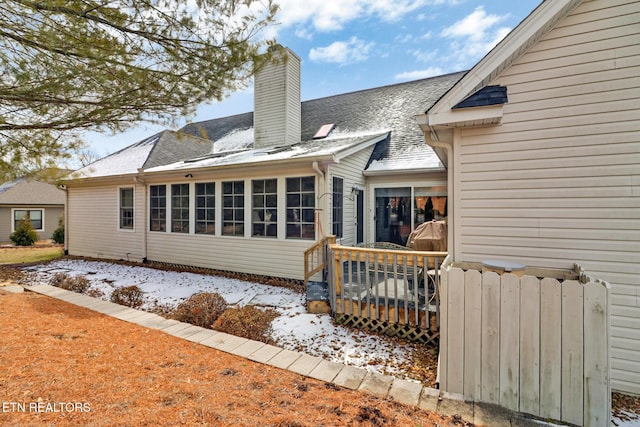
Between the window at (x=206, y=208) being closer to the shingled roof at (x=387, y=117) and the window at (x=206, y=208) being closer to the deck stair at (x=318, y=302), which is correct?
the shingled roof at (x=387, y=117)

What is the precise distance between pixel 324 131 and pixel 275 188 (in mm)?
4008

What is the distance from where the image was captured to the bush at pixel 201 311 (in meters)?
4.38

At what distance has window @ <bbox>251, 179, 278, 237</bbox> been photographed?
718 cm

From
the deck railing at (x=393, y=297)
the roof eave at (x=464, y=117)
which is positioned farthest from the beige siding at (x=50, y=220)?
the roof eave at (x=464, y=117)

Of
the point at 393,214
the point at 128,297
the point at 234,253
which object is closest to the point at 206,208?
the point at 234,253

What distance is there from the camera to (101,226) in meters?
10.8

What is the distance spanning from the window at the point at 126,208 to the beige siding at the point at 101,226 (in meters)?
0.20

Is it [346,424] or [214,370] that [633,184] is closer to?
[346,424]

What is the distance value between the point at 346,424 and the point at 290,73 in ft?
32.6

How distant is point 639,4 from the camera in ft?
9.98

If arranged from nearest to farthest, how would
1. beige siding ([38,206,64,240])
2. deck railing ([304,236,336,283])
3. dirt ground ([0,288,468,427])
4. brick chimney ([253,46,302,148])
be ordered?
dirt ground ([0,288,468,427])
deck railing ([304,236,336,283])
brick chimney ([253,46,302,148])
beige siding ([38,206,64,240])

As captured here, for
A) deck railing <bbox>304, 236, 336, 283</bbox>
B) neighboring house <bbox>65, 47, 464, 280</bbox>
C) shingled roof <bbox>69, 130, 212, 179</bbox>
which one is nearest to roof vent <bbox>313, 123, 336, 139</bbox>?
neighboring house <bbox>65, 47, 464, 280</bbox>

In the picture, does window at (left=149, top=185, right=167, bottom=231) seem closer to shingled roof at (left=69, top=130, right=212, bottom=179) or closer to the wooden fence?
shingled roof at (left=69, top=130, right=212, bottom=179)

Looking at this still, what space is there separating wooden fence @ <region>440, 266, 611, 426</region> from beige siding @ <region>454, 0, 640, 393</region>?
0.89 meters
